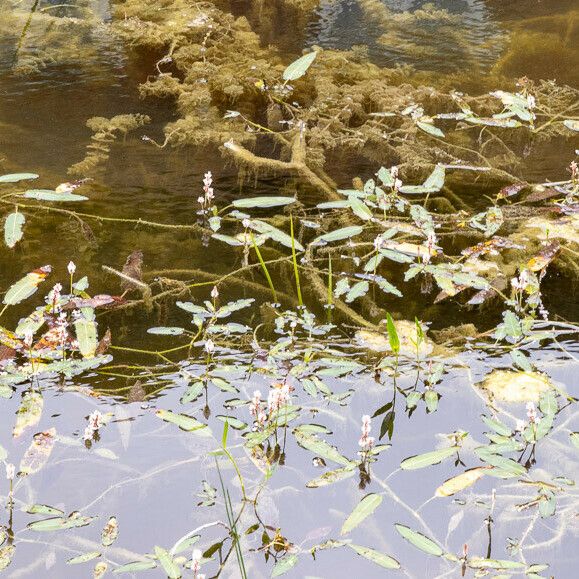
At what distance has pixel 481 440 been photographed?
153 centimetres

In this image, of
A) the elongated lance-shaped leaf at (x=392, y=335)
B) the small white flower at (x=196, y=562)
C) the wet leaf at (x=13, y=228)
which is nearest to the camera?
the small white flower at (x=196, y=562)

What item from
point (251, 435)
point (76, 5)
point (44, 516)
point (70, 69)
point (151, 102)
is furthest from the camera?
point (76, 5)

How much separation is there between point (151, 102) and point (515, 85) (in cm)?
138

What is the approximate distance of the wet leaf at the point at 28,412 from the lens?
1548mm

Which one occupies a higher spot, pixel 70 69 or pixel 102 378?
pixel 70 69

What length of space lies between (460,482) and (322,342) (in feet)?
1.63

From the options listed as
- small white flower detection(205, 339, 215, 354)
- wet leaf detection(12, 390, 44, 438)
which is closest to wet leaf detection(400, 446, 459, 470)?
small white flower detection(205, 339, 215, 354)

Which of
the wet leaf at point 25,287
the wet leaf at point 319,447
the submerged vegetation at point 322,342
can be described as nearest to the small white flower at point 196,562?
the submerged vegetation at point 322,342

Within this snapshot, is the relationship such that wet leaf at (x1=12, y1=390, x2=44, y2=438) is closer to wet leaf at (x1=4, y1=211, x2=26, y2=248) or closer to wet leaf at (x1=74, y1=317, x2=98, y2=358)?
wet leaf at (x1=74, y1=317, x2=98, y2=358)

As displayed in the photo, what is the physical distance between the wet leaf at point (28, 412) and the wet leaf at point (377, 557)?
671mm

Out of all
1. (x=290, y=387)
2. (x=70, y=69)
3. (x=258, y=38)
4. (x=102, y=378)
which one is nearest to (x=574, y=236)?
(x=290, y=387)

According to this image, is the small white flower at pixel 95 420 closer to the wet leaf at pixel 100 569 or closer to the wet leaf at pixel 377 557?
the wet leaf at pixel 100 569

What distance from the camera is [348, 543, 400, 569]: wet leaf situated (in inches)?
50.4

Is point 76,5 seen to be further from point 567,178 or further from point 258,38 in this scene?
point 567,178
